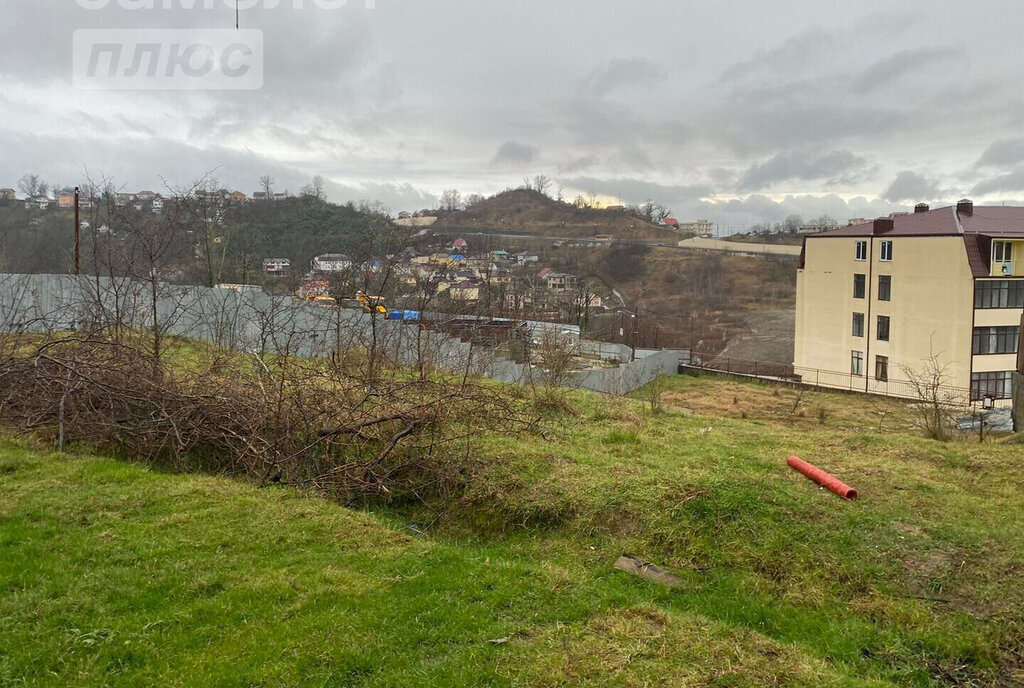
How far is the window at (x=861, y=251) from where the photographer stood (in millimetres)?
30266

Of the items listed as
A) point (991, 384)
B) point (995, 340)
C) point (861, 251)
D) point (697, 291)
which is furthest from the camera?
point (697, 291)

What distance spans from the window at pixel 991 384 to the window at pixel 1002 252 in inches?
175

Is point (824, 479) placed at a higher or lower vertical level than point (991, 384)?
higher

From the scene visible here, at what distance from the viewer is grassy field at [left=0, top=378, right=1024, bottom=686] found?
338cm

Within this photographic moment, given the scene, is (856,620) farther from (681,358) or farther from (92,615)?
(681,358)

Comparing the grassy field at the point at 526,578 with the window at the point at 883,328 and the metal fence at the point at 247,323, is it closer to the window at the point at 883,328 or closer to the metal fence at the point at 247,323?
the metal fence at the point at 247,323

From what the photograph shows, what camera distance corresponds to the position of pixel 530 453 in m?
6.93

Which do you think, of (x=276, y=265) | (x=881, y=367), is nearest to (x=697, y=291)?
(x=881, y=367)

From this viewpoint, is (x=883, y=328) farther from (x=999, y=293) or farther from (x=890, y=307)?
(x=999, y=293)

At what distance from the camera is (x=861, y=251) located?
30.5 metres

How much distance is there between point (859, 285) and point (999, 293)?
18.3 feet

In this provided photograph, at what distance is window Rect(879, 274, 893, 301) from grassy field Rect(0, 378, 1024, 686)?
24734 millimetres

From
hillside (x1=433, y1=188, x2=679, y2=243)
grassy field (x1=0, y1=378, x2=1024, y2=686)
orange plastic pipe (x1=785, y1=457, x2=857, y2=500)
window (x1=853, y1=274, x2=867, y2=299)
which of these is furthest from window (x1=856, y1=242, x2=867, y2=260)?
hillside (x1=433, y1=188, x2=679, y2=243)

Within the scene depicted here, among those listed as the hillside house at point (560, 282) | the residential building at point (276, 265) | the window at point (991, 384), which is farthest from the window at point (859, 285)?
the residential building at point (276, 265)
